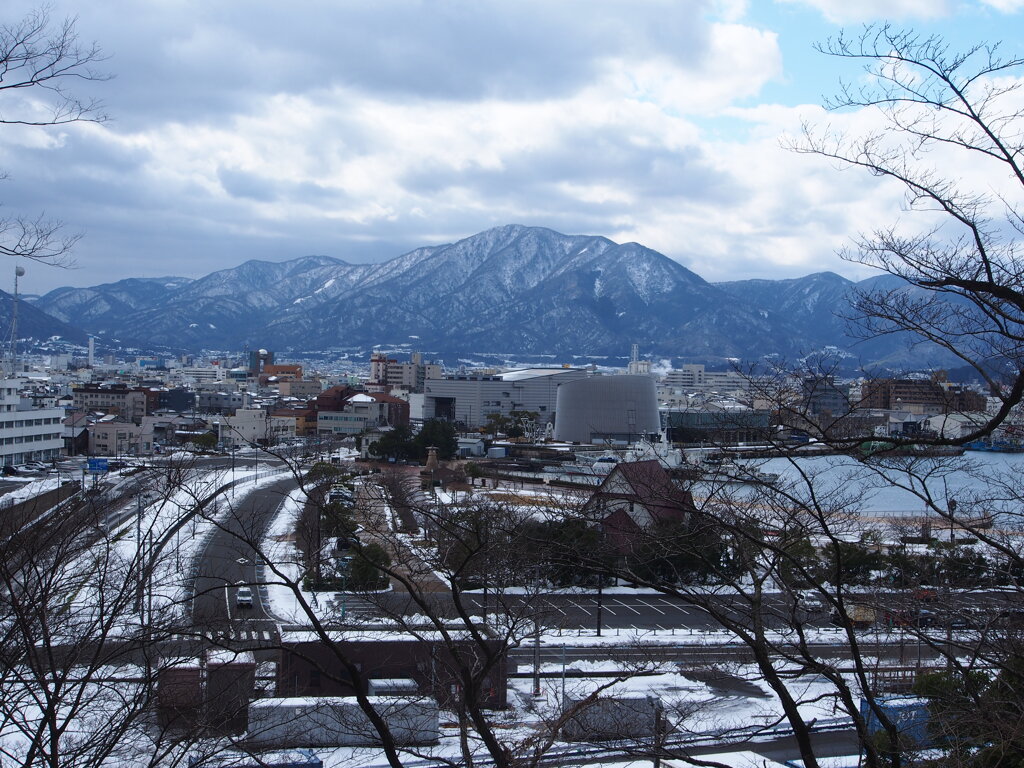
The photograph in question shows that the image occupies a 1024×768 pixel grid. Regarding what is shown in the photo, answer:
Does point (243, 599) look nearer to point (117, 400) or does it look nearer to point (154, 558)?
point (154, 558)

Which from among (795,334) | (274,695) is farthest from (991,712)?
(795,334)

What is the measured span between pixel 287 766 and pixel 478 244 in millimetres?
131516

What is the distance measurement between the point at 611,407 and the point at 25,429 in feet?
53.0

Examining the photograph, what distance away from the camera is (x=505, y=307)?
375ft

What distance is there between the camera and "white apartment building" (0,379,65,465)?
51.1 feet

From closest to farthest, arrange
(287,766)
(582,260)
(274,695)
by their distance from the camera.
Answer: (287,766) → (274,695) → (582,260)

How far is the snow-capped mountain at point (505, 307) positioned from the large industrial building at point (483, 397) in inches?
2546

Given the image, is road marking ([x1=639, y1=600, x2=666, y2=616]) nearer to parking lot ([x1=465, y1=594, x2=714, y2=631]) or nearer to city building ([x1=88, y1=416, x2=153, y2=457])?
parking lot ([x1=465, y1=594, x2=714, y2=631])

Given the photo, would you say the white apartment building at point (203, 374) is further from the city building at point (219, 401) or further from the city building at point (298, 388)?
the city building at point (219, 401)

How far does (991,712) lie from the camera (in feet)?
5.32

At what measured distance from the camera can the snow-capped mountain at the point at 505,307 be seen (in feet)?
340

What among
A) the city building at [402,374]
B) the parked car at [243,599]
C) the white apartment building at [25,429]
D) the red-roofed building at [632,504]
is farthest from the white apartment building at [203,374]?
the red-roofed building at [632,504]

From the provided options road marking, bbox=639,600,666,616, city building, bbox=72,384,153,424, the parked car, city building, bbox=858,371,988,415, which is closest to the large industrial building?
city building, bbox=72,384,153,424

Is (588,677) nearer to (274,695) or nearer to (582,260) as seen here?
(274,695)
